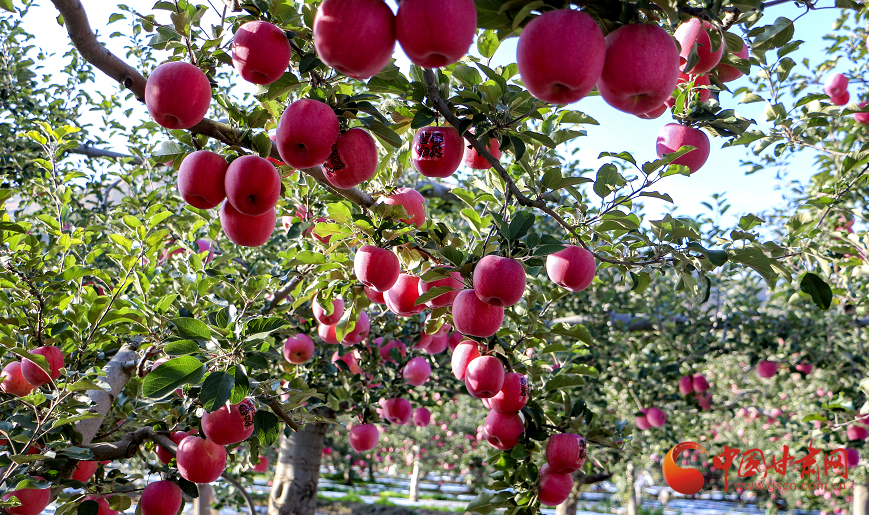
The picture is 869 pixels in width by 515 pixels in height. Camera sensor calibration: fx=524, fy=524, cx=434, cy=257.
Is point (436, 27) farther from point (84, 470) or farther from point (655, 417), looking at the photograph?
point (655, 417)

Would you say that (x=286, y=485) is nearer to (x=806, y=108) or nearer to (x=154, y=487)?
(x=154, y=487)

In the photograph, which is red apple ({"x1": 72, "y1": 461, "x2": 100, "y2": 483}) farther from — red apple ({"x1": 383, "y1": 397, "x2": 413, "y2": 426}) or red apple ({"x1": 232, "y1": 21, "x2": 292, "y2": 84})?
red apple ({"x1": 383, "y1": 397, "x2": 413, "y2": 426})

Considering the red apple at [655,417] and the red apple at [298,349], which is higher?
the red apple at [298,349]

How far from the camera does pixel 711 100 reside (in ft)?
5.20

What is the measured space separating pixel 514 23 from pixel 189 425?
169 centimetres

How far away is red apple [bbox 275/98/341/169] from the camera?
1128mm

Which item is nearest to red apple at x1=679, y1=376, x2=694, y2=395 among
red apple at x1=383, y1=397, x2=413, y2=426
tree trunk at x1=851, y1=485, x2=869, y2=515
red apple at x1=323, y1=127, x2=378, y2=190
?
tree trunk at x1=851, y1=485, x2=869, y2=515

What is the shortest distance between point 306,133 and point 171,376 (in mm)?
646

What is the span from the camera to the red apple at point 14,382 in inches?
75.7

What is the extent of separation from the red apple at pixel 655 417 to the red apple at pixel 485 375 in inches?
140

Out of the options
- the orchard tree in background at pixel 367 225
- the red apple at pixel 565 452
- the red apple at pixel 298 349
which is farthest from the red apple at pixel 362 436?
the red apple at pixel 565 452

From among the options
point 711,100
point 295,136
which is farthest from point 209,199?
point 711,100

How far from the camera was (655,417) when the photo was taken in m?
4.75
